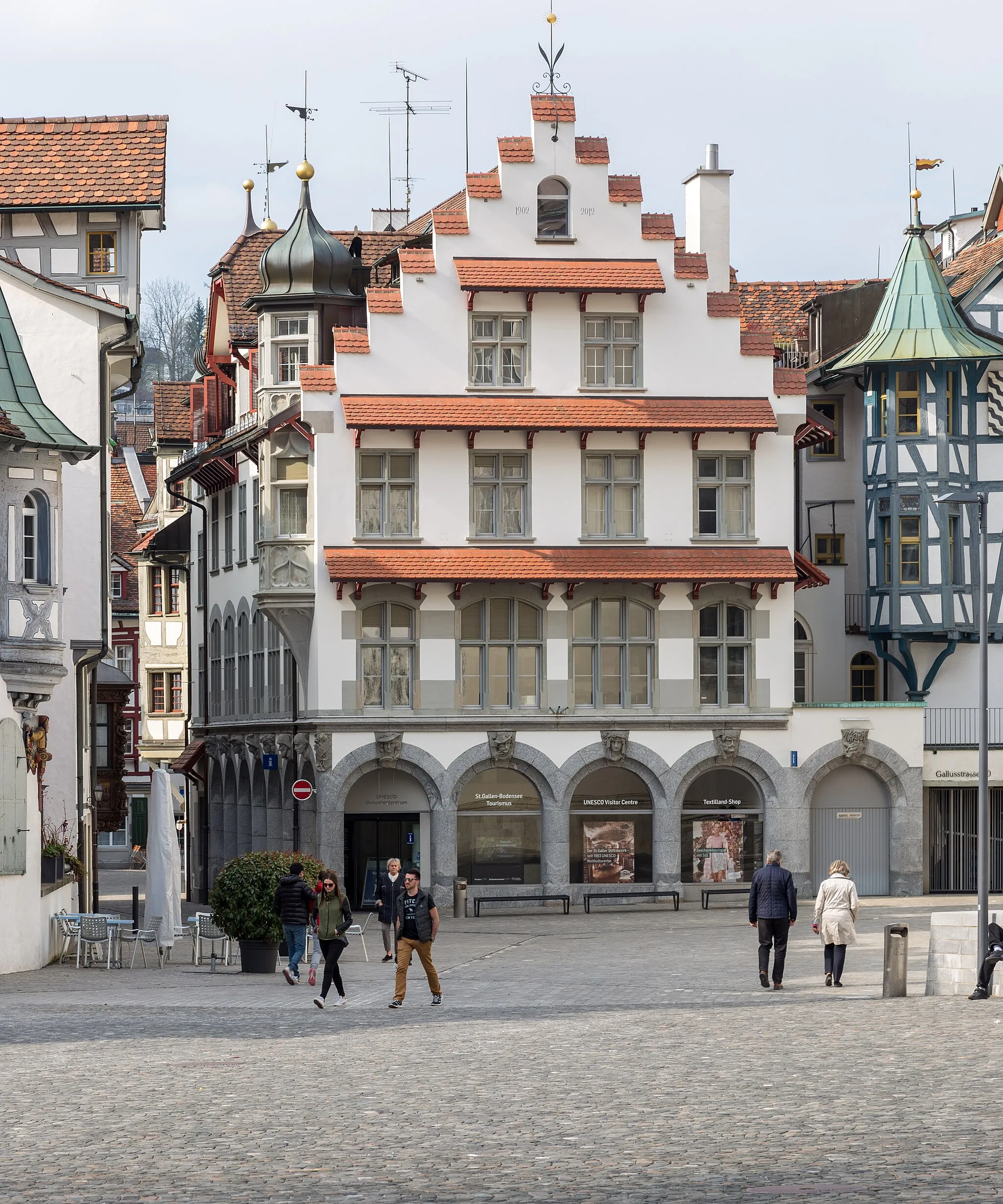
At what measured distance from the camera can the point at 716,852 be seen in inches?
1887

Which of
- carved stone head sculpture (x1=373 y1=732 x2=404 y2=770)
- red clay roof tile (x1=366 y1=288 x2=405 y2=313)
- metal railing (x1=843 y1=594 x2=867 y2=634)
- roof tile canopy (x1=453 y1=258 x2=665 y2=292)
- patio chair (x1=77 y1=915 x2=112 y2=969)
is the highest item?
roof tile canopy (x1=453 y1=258 x2=665 y2=292)

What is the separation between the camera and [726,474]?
4822 centimetres

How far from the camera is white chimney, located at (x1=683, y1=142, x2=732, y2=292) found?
51906mm

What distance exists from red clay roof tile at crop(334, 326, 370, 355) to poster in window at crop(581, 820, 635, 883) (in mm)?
11161

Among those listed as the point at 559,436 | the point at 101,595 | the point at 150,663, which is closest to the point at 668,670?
the point at 559,436

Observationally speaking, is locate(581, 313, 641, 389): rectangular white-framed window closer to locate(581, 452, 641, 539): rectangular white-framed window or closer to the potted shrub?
locate(581, 452, 641, 539): rectangular white-framed window

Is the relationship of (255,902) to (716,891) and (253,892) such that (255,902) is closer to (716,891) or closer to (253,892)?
(253,892)

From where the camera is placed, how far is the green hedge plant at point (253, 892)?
30031mm

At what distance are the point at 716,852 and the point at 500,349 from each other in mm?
11775

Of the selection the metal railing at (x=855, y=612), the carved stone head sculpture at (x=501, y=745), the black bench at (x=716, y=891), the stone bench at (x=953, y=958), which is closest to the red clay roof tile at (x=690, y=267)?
the metal railing at (x=855, y=612)

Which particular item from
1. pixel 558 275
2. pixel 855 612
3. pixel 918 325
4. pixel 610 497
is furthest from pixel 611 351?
pixel 855 612

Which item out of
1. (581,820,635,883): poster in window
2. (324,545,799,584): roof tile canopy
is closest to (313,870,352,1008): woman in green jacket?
(324,545,799,584): roof tile canopy

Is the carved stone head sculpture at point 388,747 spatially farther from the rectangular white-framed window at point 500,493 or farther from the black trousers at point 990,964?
the black trousers at point 990,964

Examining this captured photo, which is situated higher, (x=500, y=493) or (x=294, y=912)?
(x=500, y=493)
